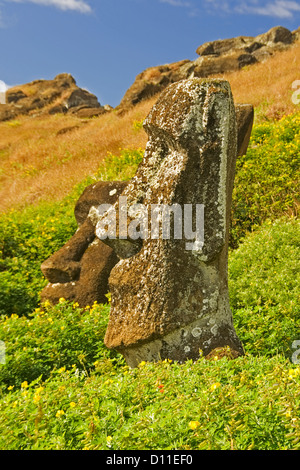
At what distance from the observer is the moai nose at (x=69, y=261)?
601 centimetres

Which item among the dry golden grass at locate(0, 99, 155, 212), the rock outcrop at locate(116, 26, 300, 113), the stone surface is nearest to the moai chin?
the stone surface

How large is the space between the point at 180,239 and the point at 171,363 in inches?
36.1

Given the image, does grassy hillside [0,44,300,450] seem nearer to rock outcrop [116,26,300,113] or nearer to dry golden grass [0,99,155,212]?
dry golden grass [0,99,155,212]

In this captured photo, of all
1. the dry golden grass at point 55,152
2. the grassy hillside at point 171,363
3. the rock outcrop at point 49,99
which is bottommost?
the grassy hillside at point 171,363

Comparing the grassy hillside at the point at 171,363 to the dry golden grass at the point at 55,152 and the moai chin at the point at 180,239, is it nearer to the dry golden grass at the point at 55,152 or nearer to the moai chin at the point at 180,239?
the moai chin at the point at 180,239

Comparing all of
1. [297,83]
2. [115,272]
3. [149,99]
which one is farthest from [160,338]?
[149,99]

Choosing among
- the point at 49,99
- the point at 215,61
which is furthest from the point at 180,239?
the point at 49,99

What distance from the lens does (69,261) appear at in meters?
6.05

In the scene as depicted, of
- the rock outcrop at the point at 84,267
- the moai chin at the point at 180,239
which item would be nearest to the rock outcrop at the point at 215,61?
the rock outcrop at the point at 84,267

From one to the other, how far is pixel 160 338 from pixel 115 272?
1.96ft

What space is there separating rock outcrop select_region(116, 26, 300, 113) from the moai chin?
20719mm

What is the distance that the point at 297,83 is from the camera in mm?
15344

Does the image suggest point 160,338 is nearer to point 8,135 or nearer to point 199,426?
point 199,426

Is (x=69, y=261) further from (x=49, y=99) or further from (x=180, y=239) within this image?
(x=49, y=99)
